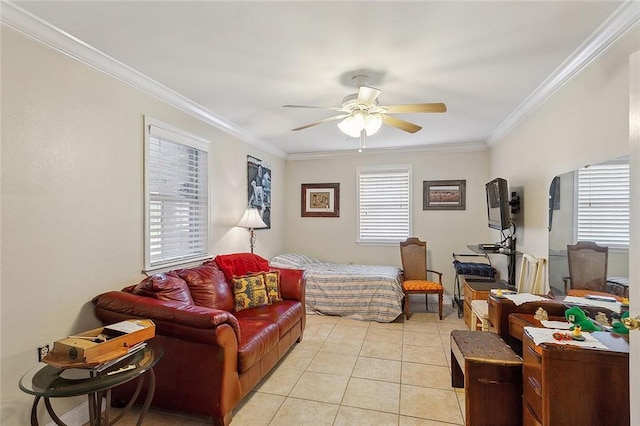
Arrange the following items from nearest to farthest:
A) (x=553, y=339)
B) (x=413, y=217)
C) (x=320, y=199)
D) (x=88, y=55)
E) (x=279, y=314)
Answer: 1. (x=553, y=339)
2. (x=88, y=55)
3. (x=279, y=314)
4. (x=413, y=217)
5. (x=320, y=199)

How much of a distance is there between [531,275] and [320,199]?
11.4ft

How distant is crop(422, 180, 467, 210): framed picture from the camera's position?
5.04 m

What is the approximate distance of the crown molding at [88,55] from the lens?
1.75 meters

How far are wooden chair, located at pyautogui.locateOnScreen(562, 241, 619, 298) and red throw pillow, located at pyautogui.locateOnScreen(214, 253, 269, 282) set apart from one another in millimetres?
2731

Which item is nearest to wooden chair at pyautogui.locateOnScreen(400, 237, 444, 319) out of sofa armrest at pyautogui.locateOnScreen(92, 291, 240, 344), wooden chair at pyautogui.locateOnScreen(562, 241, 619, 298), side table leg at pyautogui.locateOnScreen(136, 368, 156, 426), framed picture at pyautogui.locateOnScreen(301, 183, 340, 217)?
framed picture at pyautogui.locateOnScreen(301, 183, 340, 217)

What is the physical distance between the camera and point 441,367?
2902 mm

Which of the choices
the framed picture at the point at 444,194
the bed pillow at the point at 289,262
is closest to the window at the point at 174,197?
the bed pillow at the point at 289,262

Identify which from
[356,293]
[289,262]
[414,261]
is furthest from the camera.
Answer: [414,261]

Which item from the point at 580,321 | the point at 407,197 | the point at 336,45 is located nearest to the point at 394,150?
the point at 407,197

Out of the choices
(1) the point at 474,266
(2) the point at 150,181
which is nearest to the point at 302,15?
(2) the point at 150,181

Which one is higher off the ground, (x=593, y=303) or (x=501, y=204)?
(x=501, y=204)

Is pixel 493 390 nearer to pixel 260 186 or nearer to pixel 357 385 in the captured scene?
pixel 357 385

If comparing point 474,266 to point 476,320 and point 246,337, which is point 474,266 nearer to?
point 476,320

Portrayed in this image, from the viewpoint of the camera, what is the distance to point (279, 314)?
9.68 feet
